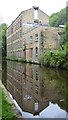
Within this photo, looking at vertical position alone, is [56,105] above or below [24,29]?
below

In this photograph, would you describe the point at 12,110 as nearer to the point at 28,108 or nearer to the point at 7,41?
the point at 28,108

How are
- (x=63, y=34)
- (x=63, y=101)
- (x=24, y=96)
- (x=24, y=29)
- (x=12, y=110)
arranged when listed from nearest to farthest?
(x=12, y=110)
(x=63, y=101)
(x=24, y=96)
(x=63, y=34)
(x=24, y=29)

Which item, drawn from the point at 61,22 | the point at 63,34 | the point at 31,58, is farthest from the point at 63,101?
the point at 61,22

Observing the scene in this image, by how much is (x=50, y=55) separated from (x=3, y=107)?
23.5 metres

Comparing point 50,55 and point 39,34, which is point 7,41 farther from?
point 50,55

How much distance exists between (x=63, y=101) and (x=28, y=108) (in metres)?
1.66

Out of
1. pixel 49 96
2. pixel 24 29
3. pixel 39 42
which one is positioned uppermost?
pixel 24 29

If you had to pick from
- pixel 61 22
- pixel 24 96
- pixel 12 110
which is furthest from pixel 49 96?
pixel 61 22

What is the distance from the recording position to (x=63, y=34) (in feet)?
124

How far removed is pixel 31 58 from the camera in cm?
4353

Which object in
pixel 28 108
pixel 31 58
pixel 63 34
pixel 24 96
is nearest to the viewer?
pixel 28 108

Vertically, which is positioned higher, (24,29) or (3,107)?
(24,29)

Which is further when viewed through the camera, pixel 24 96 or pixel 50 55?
pixel 50 55

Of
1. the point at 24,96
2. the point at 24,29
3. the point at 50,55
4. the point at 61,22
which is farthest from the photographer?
the point at 61,22
